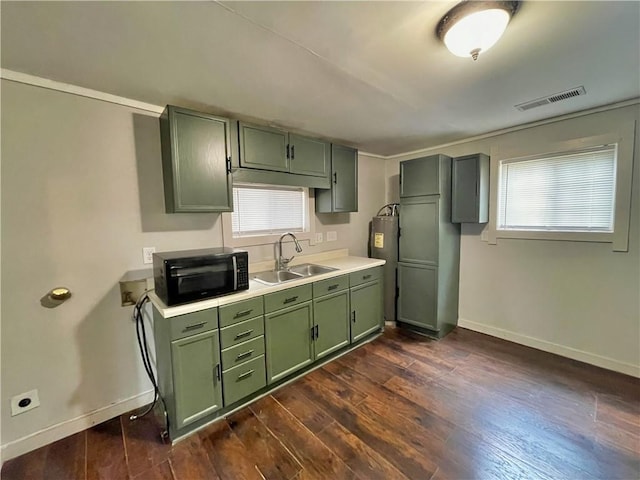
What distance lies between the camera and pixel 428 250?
3107 millimetres

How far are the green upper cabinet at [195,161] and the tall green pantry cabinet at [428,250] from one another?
6.78 feet

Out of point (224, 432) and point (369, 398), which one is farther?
point (369, 398)

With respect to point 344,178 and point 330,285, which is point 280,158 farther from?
point 330,285

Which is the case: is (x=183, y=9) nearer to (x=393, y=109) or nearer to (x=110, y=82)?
(x=110, y=82)

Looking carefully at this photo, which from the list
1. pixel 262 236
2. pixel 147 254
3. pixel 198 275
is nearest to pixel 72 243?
pixel 147 254

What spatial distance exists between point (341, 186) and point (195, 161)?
1596 mm

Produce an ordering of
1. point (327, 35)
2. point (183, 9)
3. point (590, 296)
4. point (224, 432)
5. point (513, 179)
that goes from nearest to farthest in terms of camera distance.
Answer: point (183, 9), point (327, 35), point (224, 432), point (590, 296), point (513, 179)

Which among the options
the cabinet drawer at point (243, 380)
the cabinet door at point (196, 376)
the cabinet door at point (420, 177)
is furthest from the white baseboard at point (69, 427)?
the cabinet door at point (420, 177)

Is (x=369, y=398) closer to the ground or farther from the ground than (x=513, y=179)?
closer to the ground

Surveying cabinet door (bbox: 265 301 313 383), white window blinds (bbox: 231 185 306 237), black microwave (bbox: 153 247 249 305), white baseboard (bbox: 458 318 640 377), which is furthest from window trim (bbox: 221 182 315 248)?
white baseboard (bbox: 458 318 640 377)

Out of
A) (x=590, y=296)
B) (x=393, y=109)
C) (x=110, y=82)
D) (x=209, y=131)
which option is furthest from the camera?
(x=590, y=296)

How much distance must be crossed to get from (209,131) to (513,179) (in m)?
3.05

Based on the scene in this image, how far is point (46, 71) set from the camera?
5.19ft

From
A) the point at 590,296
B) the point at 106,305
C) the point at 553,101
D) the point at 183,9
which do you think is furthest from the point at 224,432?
the point at 553,101
